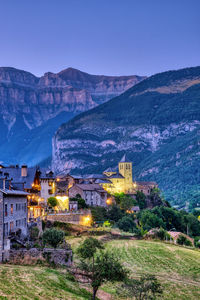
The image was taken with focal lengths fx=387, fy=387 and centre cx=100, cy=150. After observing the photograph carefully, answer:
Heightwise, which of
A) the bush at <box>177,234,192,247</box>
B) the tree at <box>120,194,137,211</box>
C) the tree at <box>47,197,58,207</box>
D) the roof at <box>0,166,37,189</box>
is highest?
the roof at <box>0,166,37,189</box>

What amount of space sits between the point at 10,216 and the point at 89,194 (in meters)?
62.3

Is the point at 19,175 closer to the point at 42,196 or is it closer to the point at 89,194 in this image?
the point at 42,196

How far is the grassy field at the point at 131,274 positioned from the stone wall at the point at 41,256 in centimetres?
195

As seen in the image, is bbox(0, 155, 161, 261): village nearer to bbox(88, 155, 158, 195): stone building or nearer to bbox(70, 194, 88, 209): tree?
bbox(88, 155, 158, 195): stone building

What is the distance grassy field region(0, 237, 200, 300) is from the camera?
38.1 meters

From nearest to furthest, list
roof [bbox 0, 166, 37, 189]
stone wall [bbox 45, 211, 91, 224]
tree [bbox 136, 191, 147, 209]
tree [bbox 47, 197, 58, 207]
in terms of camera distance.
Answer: roof [bbox 0, 166, 37, 189] → stone wall [bbox 45, 211, 91, 224] → tree [bbox 47, 197, 58, 207] → tree [bbox 136, 191, 147, 209]

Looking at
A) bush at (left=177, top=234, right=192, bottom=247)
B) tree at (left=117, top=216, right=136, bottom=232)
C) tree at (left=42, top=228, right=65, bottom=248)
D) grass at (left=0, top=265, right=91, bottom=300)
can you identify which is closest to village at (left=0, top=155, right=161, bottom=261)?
tree at (left=42, top=228, right=65, bottom=248)

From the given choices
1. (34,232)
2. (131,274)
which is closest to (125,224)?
(34,232)

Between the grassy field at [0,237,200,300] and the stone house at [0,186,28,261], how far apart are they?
14.0ft

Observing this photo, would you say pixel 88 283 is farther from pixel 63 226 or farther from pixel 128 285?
pixel 63 226

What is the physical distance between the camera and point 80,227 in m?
82.2

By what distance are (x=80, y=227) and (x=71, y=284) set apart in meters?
38.3

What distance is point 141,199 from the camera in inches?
5866

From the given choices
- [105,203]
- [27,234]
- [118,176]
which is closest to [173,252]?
[27,234]
